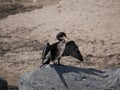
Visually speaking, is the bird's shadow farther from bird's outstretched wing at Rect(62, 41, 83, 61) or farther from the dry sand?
the dry sand

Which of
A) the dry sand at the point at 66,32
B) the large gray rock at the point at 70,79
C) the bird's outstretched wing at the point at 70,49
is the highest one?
the bird's outstretched wing at the point at 70,49

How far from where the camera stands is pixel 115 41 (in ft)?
41.2

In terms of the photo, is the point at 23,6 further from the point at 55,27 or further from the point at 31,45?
the point at 31,45

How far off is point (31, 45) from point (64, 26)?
1565 millimetres

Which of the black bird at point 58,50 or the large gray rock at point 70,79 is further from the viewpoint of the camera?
the black bird at point 58,50

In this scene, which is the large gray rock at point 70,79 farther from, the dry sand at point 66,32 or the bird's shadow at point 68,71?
the dry sand at point 66,32

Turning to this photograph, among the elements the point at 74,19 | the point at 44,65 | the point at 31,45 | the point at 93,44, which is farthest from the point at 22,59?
the point at 44,65

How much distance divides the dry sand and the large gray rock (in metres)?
3.19

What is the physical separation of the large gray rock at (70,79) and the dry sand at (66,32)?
319 centimetres

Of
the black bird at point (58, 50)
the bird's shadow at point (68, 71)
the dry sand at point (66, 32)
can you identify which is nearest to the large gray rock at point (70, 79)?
the bird's shadow at point (68, 71)

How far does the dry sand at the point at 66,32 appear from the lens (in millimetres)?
Answer: 11547

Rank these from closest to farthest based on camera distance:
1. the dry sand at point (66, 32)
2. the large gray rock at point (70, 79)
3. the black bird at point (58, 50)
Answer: the large gray rock at point (70, 79), the black bird at point (58, 50), the dry sand at point (66, 32)

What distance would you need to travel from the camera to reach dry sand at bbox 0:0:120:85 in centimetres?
1155

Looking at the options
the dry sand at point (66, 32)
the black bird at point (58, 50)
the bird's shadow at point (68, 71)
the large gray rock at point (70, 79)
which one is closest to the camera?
→ the large gray rock at point (70, 79)
